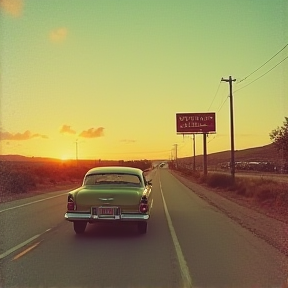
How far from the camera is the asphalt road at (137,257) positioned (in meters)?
7.32

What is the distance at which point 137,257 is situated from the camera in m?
9.18

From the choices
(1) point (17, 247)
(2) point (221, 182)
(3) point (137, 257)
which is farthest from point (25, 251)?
(2) point (221, 182)

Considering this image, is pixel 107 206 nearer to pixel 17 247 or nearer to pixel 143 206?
pixel 143 206

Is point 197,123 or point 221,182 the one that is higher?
point 197,123

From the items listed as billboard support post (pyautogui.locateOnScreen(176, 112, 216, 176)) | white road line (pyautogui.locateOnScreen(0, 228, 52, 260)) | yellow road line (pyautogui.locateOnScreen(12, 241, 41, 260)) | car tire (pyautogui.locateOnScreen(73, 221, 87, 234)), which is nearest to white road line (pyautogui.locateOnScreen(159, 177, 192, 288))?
car tire (pyautogui.locateOnScreen(73, 221, 87, 234))

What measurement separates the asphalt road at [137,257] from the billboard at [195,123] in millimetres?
46131

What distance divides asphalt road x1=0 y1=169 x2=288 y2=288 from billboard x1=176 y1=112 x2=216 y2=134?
4613cm

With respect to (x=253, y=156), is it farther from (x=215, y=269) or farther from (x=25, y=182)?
(x=215, y=269)

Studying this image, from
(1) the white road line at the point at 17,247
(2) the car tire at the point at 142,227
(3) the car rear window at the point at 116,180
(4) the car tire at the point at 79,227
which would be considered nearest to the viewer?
(1) the white road line at the point at 17,247

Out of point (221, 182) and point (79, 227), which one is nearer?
point (79, 227)

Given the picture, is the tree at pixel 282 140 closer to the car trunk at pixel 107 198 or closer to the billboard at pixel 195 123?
the car trunk at pixel 107 198

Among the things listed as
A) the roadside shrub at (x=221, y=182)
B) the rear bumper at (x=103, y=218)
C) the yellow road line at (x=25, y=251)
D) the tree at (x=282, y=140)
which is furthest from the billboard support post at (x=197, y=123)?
the yellow road line at (x=25, y=251)

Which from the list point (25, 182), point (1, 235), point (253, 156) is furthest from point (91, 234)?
point (253, 156)

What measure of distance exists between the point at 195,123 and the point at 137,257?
52598 millimetres
